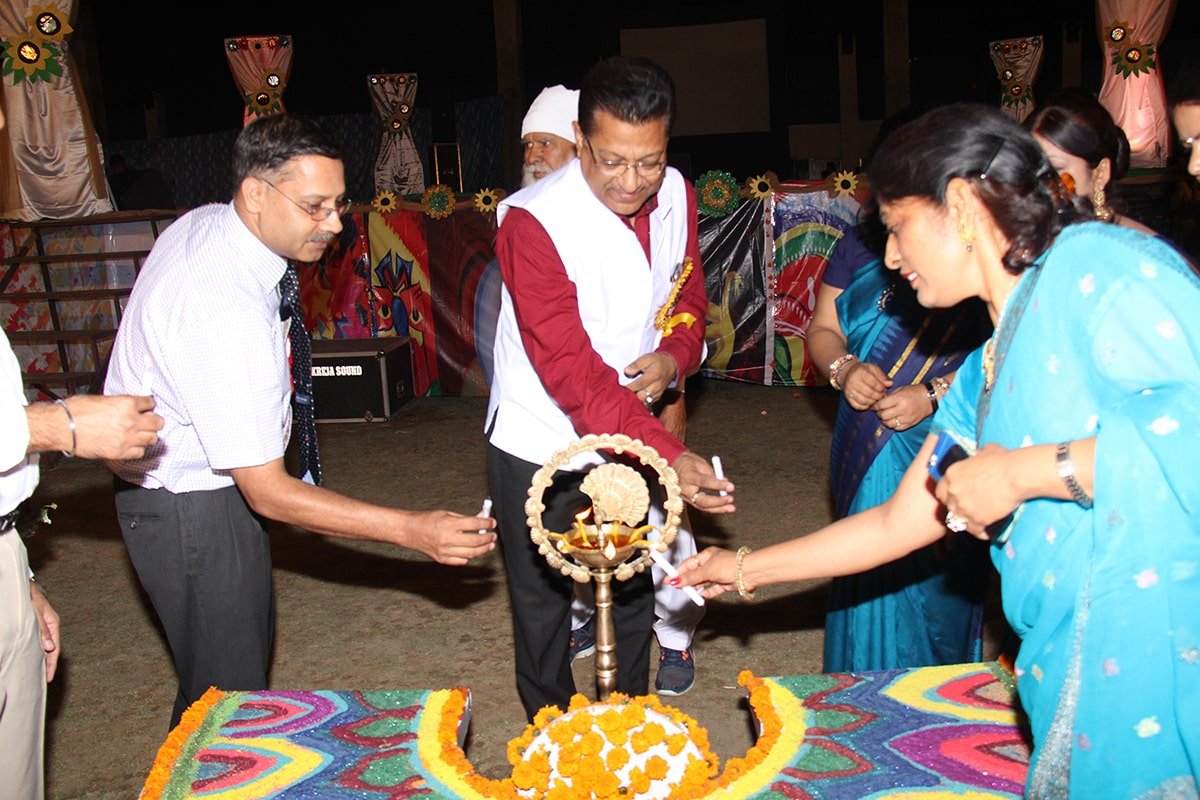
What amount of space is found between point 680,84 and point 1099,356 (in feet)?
41.2

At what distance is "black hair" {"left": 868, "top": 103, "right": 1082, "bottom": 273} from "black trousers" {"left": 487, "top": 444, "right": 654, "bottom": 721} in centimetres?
125

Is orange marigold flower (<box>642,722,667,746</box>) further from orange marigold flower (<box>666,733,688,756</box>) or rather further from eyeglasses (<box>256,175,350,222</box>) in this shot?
eyeglasses (<box>256,175,350,222</box>)

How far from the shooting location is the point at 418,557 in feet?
14.7

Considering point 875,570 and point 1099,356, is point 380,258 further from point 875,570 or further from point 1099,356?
point 1099,356

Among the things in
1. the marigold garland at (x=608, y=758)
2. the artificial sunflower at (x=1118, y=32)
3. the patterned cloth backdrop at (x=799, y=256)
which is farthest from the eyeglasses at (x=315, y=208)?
the artificial sunflower at (x=1118, y=32)

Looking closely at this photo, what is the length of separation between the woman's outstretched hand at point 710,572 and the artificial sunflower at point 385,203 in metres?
5.15

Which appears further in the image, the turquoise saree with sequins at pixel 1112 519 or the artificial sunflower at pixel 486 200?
the artificial sunflower at pixel 486 200

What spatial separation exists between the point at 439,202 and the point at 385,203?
39cm

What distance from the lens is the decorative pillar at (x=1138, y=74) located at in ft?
28.3

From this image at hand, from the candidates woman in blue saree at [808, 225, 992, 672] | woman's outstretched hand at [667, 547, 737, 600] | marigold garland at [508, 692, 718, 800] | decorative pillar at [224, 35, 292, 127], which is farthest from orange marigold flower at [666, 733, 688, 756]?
decorative pillar at [224, 35, 292, 127]

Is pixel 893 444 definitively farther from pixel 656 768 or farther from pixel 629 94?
pixel 656 768

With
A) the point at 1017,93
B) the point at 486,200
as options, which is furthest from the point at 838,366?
the point at 1017,93

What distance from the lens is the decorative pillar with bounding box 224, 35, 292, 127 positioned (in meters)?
9.21

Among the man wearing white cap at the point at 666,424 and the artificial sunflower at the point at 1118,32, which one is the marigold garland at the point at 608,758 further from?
the artificial sunflower at the point at 1118,32
